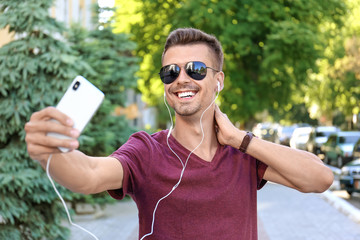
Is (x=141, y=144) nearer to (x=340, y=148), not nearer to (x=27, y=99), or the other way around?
(x=27, y=99)

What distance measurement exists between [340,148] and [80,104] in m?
23.2

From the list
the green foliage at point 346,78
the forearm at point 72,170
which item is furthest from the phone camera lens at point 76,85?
the green foliage at point 346,78

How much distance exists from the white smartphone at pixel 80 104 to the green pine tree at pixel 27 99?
590 centimetres

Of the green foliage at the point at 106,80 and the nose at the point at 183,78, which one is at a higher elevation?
the nose at the point at 183,78

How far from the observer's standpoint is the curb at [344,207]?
11361mm

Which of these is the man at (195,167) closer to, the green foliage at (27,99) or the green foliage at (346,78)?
the green foliage at (27,99)

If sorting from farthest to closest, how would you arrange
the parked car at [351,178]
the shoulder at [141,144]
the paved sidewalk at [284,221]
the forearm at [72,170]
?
the parked car at [351,178]
the paved sidewalk at [284,221]
the shoulder at [141,144]
the forearm at [72,170]

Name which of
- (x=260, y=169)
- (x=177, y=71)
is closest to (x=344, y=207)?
(x=260, y=169)

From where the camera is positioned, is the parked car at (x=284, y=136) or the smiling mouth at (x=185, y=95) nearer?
the smiling mouth at (x=185, y=95)

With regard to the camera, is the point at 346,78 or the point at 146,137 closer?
the point at 146,137

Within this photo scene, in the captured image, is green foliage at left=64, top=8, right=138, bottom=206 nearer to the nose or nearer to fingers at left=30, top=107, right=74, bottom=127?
the nose

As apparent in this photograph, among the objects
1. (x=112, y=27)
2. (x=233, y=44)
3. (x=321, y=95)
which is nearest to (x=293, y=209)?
(x=112, y=27)

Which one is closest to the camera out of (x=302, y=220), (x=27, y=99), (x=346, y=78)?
(x=27, y=99)

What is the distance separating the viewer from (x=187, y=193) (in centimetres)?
272
